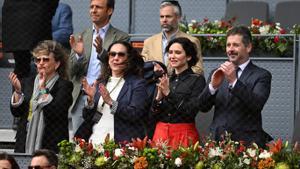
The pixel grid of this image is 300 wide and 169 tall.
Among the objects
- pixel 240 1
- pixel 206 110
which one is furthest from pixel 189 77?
pixel 240 1

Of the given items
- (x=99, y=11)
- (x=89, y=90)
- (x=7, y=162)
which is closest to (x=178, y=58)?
(x=89, y=90)

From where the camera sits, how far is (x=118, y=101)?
9.67 metres

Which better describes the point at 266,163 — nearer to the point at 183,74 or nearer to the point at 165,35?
the point at 183,74

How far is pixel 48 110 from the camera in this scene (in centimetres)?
990

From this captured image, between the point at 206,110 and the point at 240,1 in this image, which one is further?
the point at 240,1

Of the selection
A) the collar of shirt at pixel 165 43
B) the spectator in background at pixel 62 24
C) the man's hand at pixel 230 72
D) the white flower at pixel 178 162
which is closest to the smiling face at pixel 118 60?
the collar of shirt at pixel 165 43

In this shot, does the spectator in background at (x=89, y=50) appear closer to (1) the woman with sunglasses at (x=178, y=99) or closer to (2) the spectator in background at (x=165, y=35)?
(2) the spectator in background at (x=165, y=35)

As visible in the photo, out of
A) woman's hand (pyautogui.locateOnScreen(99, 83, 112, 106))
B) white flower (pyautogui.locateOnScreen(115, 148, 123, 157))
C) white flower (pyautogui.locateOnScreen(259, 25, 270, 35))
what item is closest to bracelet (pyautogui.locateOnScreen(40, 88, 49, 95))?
woman's hand (pyautogui.locateOnScreen(99, 83, 112, 106))

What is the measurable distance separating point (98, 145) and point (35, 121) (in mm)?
928

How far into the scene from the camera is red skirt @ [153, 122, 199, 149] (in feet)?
Answer: 31.1

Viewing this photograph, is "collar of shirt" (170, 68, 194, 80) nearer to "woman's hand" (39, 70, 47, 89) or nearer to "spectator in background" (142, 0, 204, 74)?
"spectator in background" (142, 0, 204, 74)

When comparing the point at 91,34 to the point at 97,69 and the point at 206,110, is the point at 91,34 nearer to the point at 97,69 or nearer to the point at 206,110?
the point at 97,69

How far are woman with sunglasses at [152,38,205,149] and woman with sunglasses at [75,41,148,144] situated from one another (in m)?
0.18

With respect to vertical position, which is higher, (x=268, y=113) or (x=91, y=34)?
(x=91, y=34)
